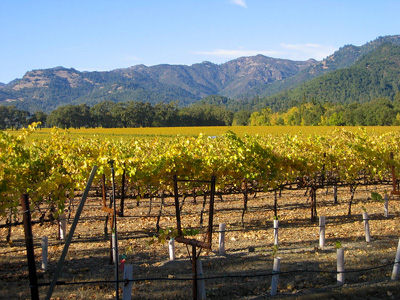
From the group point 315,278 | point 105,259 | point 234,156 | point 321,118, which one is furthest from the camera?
point 321,118

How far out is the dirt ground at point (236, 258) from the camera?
19.9 ft

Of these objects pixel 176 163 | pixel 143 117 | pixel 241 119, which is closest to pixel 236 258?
pixel 176 163

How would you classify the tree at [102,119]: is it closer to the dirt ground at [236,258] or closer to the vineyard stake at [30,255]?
the dirt ground at [236,258]

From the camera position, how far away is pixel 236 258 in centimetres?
805

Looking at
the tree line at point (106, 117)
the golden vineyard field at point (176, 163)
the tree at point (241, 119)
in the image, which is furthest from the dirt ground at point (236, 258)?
the tree at point (241, 119)

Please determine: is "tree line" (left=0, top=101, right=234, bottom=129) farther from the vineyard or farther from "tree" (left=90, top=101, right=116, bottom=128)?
the vineyard

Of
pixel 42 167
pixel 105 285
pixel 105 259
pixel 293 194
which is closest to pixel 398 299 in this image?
pixel 105 285

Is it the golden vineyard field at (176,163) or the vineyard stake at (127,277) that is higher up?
the golden vineyard field at (176,163)

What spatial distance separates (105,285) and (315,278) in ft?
11.6

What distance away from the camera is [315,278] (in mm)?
6543

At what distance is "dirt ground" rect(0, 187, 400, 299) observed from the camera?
6.06 metres

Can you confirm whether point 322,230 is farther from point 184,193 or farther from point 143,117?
point 143,117

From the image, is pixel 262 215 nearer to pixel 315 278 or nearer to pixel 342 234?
pixel 342 234

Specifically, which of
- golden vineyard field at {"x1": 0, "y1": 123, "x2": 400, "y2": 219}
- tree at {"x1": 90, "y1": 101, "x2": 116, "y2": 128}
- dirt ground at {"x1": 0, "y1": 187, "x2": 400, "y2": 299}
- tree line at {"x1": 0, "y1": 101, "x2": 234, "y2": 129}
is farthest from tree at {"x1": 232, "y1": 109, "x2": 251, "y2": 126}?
dirt ground at {"x1": 0, "y1": 187, "x2": 400, "y2": 299}
